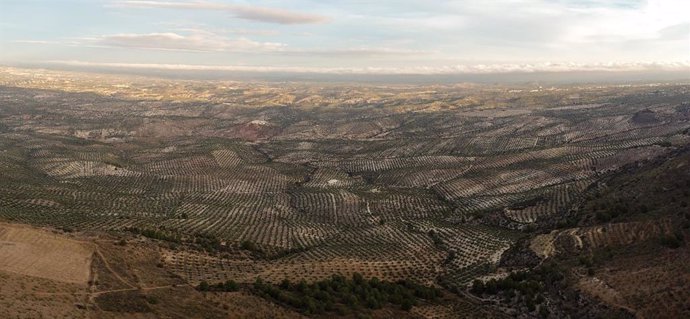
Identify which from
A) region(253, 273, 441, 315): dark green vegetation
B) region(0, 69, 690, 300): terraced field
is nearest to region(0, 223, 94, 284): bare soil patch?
region(0, 69, 690, 300): terraced field

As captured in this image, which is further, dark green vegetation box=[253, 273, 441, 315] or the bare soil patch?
dark green vegetation box=[253, 273, 441, 315]

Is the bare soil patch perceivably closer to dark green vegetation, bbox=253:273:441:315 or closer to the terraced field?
the terraced field

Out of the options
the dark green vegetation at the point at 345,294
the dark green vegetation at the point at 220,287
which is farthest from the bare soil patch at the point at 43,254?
the dark green vegetation at the point at 345,294

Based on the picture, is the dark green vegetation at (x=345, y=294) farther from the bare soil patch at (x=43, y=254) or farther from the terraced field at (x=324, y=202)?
the bare soil patch at (x=43, y=254)

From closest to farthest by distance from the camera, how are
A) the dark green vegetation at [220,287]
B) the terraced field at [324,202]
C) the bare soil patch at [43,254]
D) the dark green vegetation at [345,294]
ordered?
the bare soil patch at [43,254] < the dark green vegetation at [345,294] < the dark green vegetation at [220,287] < the terraced field at [324,202]

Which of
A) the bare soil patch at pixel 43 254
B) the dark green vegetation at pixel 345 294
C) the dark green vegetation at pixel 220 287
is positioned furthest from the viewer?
the dark green vegetation at pixel 220 287

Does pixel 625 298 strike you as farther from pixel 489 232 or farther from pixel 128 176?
pixel 128 176

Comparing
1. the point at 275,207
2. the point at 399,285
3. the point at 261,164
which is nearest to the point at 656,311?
the point at 399,285

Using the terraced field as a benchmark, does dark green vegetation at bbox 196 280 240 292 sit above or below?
above

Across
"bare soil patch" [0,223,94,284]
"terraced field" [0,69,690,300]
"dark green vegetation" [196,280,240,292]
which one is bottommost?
"terraced field" [0,69,690,300]

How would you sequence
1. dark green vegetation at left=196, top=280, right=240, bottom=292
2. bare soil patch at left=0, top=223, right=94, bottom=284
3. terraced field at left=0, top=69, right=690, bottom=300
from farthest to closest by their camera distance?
terraced field at left=0, top=69, right=690, bottom=300 < dark green vegetation at left=196, top=280, right=240, bottom=292 < bare soil patch at left=0, top=223, right=94, bottom=284

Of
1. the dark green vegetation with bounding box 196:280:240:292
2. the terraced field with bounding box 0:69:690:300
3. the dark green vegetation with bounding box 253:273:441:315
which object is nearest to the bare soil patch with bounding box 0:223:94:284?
the terraced field with bounding box 0:69:690:300

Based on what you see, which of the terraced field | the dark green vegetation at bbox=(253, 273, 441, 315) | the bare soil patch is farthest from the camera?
the terraced field
